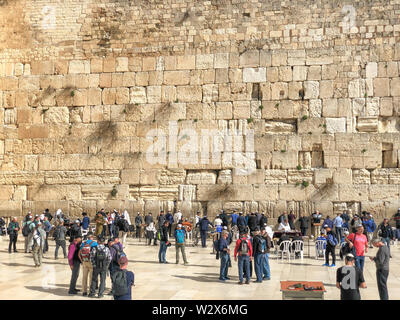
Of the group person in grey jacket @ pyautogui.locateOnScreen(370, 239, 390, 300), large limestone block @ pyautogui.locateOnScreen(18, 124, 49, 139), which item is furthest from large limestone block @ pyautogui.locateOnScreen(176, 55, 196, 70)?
person in grey jacket @ pyautogui.locateOnScreen(370, 239, 390, 300)

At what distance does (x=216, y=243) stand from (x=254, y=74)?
914 cm

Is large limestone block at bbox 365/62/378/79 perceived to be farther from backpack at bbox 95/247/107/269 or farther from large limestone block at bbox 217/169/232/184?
backpack at bbox 95/247/107/269

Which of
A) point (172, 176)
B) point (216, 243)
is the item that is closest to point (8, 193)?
point (172, 176)

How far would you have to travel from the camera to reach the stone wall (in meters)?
17.3

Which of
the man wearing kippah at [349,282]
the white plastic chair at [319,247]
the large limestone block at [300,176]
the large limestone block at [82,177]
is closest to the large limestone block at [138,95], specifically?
the large limestone block at [82,177]

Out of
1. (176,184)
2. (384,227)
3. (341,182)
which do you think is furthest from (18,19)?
(384,227)

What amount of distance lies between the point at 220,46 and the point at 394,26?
6.24m

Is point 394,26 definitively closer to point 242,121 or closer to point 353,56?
point 353,56

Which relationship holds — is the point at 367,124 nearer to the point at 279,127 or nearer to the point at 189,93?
the point at 279,127

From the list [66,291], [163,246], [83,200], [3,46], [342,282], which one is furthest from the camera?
[3,46]

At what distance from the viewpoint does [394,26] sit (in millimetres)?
17484

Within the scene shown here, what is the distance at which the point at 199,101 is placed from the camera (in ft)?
60.1

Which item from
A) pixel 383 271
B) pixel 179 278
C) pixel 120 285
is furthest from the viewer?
pixel 179 278

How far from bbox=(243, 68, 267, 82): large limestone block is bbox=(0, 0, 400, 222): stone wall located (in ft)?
0.17
